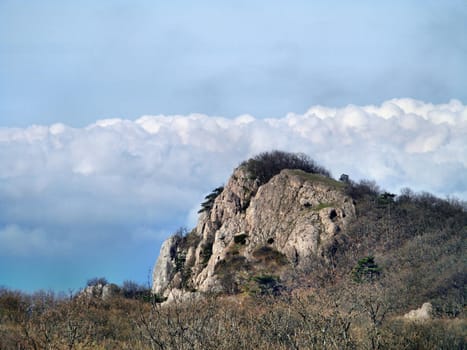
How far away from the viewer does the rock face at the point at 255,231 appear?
6606 cm

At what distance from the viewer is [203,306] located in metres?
39.5

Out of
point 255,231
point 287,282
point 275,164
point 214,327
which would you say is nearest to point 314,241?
point 287,282

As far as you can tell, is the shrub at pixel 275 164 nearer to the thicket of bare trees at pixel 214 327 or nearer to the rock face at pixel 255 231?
the rock face at pixel 255 231

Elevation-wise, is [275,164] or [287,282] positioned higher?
[275,164]

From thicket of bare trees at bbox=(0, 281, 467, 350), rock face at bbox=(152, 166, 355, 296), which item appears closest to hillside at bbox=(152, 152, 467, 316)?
rock face at bbox=(152, 166, 355, 296)

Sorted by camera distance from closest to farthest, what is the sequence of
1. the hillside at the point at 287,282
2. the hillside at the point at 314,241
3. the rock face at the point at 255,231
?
1. the hillside at the point at 287,282
2. the hillside at the point at 314,241
3. the rock face at the point at 255,231

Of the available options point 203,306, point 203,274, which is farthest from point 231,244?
point 203,306

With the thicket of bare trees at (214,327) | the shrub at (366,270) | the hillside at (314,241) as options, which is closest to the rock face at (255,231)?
the hillside at (314,241)

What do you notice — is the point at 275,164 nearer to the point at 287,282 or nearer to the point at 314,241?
the point at 314,241

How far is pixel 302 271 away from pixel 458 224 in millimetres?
17399

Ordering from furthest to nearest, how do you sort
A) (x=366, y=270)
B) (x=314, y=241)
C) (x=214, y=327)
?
(x=314, y=241), (x=366, y=270), (x=214, y=327)

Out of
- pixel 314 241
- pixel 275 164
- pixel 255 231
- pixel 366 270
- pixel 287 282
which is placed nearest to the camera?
pixel 366 270

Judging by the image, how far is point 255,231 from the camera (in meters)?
74.2

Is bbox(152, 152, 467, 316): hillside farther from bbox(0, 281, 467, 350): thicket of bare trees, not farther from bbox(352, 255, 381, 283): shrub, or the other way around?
bbox(0, 281, 467, 350): thicket of bare trees
